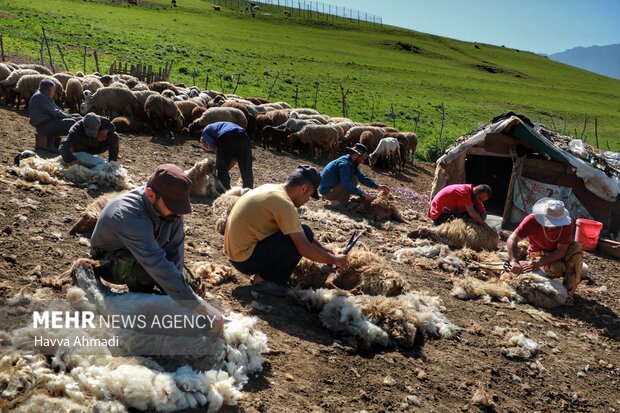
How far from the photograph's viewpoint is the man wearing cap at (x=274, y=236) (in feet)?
16.8

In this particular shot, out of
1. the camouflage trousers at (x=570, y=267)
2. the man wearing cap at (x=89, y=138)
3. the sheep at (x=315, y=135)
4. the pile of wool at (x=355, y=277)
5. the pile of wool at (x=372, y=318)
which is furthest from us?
the sheep at (x=315, y=135)

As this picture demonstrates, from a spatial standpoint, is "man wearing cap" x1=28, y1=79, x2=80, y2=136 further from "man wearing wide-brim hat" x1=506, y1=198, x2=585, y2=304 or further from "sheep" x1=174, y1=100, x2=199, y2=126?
"man wearing wide-brim hat" x1=506, y1=198, x2=585, y2=304

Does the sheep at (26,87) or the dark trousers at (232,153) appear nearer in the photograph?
the dark trousers at (232,153)

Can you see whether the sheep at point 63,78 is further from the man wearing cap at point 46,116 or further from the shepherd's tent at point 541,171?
the shepherd's tent at point 541,171

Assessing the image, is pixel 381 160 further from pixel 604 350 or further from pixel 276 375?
pixel 276 375

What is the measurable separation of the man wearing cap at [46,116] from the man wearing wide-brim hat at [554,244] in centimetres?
752

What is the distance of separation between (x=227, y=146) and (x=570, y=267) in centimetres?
545

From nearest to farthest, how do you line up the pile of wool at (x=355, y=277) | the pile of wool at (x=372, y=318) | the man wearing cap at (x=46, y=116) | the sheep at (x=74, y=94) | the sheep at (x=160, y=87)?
the pile of wool at (x=372, y=318)
the pile of wool at (x=355, y=277)
the man wearing cap at (x=46, y=116)
the sheep at (x=74, y=94)
the sheep at (x=160, y=87)

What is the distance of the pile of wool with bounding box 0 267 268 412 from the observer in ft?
9.96

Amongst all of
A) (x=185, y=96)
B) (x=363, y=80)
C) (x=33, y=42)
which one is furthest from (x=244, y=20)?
(x=185, y=96)

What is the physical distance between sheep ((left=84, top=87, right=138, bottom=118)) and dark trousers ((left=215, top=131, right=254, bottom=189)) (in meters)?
6.87

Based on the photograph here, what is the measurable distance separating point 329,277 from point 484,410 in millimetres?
2035

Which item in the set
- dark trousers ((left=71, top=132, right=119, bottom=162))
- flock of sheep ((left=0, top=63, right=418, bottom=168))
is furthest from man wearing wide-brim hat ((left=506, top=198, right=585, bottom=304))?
flock of sheep ((left=0, top=63, right=418, bottom=168))

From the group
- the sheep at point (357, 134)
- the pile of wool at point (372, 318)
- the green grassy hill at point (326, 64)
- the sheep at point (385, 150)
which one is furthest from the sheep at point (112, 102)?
the pile of wool at point (372, 318)
